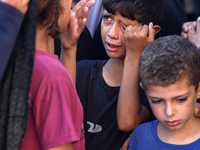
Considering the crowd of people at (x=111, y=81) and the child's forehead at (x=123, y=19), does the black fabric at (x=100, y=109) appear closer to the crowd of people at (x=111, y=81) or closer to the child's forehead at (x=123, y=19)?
the crowd of people at (x=111, y=81)

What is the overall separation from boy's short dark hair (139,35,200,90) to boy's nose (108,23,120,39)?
1.41 feet

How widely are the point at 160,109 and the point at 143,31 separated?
0.56 m

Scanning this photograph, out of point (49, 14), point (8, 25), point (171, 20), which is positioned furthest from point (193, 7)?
point (8, 25)

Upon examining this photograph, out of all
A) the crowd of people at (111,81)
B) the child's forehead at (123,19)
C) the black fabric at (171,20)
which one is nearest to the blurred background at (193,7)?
the black fabric at (171,20)

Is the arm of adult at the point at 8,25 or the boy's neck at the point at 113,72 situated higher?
the arm of adult at the point at 8,25

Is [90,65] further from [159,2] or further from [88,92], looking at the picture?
[159,2]

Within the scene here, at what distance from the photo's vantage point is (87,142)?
7.13 feet

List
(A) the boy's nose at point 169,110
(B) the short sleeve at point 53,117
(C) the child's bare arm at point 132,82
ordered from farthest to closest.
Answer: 1. (C) the child's bare arm at point 132,82
2. (A) the boy's nose at point 169,110
3. (B) the short sleeve at point 53,117

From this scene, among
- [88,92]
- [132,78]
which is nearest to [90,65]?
[88,92]

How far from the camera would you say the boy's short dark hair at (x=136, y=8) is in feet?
7.14

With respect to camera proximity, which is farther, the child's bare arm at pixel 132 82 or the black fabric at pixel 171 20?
the black fabric at pixel 171 20

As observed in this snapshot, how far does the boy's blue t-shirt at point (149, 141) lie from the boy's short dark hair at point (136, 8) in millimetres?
710

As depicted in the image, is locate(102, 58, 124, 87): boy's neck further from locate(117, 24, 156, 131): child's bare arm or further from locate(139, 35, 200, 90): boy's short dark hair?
locate(139, 35, 200, 90): boy's short dark hair

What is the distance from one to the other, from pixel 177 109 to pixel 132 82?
0.43 m
